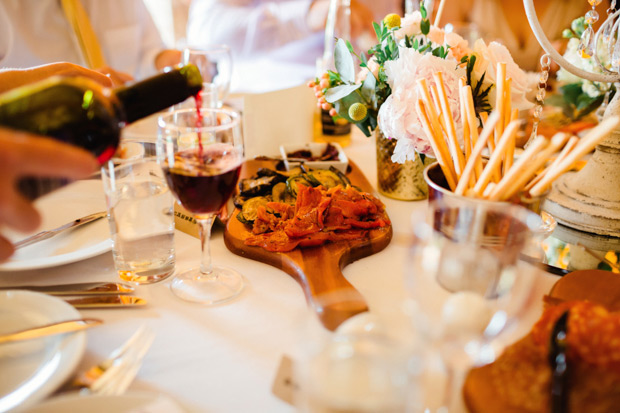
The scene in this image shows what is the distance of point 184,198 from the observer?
2.12ft

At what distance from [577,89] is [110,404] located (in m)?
1.43

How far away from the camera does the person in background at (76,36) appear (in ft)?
5.38

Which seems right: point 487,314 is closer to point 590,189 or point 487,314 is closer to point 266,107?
point 590,189

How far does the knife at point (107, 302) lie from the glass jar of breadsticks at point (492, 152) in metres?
0.45

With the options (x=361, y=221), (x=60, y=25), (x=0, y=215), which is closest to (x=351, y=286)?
(x=361, y=221)

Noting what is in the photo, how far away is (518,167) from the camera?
0.57 metres

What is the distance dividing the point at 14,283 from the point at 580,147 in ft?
2.51

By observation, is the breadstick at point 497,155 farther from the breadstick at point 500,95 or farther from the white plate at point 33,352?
the white plate at point 33,352

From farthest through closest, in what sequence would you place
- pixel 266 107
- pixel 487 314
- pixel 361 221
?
pixel 266 107 → pixel 361 221 → pixel 487 314

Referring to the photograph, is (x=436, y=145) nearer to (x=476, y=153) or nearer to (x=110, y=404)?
(x=476, y=153)

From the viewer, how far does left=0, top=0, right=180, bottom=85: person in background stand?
5.38 ft

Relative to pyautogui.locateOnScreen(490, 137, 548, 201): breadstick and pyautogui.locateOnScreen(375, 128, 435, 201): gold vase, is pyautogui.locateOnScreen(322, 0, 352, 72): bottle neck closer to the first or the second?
pyautogui.locateOnScreen(375, 128, 435, 201): gold vase

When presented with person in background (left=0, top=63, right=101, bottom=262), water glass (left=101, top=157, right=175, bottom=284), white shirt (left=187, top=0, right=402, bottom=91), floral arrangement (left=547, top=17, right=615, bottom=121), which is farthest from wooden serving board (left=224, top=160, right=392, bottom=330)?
white shirt (left=187, top=0, right=402, bottom=91)

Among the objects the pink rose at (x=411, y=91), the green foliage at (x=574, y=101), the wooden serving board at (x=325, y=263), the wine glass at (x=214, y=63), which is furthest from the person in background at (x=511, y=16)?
the wooden serving board at (x=325, y=263)
